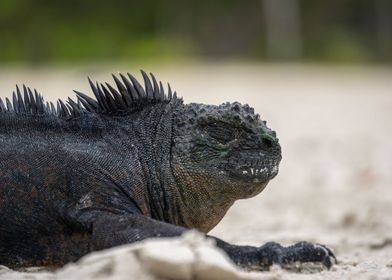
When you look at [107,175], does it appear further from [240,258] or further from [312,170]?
[312,170]

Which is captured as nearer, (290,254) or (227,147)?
(290,254)

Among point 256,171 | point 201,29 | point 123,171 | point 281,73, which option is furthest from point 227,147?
point 201,29

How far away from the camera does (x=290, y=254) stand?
16.1 feet

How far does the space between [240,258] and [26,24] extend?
128ft

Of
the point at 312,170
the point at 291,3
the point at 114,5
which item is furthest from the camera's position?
the point at 291,3

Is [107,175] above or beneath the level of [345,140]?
beneath

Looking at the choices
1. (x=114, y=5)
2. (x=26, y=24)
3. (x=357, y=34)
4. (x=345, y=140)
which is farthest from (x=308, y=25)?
(x=345, y=140)

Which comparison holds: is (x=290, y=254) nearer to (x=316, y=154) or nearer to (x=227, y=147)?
(x=227, y=147)

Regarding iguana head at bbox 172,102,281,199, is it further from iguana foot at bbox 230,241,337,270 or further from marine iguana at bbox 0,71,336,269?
iguana foot at bbox 230,241,337,270

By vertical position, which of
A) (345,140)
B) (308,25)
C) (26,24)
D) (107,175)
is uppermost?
(308,25)

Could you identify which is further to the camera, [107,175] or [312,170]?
[312,170]

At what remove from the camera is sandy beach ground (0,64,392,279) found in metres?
7.72

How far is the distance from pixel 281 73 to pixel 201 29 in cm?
1398

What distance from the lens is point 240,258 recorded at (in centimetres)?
492
